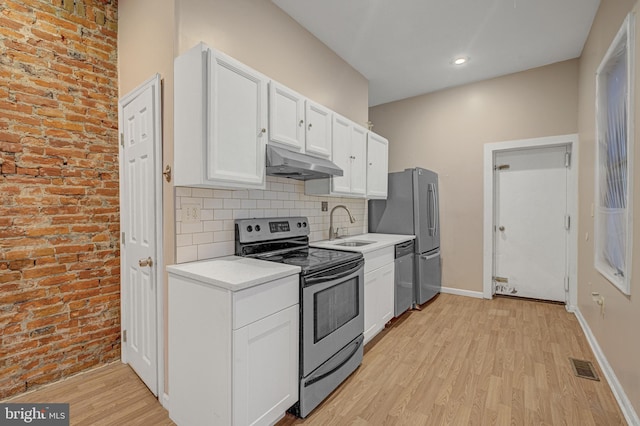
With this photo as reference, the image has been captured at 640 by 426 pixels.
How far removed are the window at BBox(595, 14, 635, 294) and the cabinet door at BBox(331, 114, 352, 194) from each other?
79.4 inches

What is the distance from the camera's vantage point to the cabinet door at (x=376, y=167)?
3.53m

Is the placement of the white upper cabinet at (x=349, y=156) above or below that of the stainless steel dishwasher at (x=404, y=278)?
above

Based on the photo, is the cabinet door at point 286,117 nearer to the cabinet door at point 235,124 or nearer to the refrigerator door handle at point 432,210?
→ the cabinet door at point 235,124

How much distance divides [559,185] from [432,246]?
171 cm

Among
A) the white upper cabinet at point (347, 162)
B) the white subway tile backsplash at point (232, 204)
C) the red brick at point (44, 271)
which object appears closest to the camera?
the red brick at point (44, 271)

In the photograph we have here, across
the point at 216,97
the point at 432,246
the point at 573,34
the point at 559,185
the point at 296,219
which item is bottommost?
the point at 432,246

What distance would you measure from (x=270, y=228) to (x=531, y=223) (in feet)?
11.6

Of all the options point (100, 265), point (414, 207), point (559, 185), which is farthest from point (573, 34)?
point (100, 265)

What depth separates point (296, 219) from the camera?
2.71 meters

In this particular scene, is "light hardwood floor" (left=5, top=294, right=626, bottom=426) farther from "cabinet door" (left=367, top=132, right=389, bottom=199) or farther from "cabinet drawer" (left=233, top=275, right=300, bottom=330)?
"cabinet door" (left=367, top=132, right=389, bottom=199)

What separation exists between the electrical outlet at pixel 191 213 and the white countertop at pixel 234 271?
0.28 metres

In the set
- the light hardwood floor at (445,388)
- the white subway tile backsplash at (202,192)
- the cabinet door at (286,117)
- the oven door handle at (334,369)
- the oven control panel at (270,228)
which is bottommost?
the light hardwood floor at (445,388)

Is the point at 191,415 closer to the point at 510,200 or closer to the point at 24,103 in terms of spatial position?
the point at 24,103

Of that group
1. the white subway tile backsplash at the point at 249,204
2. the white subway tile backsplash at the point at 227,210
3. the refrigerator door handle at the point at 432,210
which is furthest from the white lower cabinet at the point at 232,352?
the refrigerator door handle at the point at 432,210
